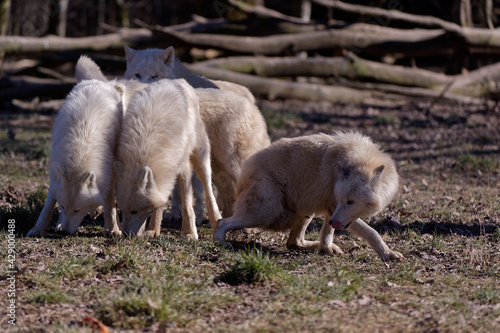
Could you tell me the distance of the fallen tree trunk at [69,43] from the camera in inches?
629

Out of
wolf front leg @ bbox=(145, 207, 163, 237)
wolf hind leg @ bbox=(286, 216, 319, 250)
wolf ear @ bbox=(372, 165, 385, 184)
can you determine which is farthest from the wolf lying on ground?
wolf ear @ bbox=(372, 165, 385, 184)

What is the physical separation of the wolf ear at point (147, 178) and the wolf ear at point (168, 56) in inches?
138

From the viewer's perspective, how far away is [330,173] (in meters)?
6.26

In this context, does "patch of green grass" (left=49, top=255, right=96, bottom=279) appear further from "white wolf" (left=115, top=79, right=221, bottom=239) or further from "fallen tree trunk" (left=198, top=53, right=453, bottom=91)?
"fallen tree trunk" (left=198, top=53, right=453, bottom=91)

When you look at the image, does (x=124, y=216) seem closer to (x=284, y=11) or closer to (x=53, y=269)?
(x=53, y=269)

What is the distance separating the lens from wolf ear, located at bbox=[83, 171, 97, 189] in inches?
235

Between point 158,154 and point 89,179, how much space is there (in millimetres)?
773

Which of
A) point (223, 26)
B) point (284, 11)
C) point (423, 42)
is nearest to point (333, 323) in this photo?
point (223, 26)

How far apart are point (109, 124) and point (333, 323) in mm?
3510

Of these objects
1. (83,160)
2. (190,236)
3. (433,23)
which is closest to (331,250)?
(190,236)

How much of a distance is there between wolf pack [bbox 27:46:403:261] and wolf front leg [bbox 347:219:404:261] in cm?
1

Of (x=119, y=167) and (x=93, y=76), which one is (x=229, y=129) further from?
(x=93, y=76)

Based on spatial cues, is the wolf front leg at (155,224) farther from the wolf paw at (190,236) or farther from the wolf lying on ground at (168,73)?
the wolf lying on ground at (168,73)

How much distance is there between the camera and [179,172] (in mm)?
6602
